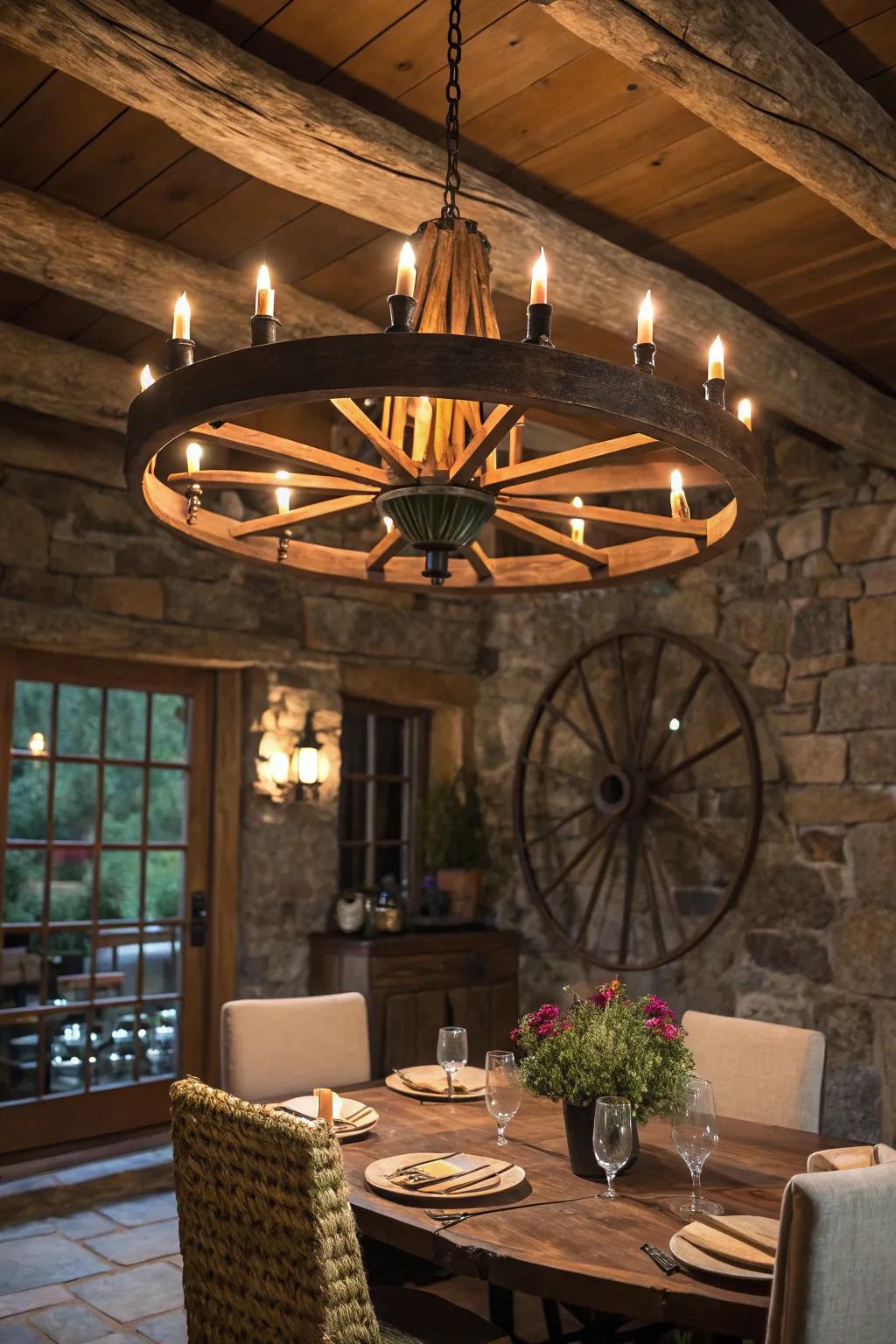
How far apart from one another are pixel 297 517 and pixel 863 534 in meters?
2.62

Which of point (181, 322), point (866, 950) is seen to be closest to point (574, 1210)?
point (181, 322)

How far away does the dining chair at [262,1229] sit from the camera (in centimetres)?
164

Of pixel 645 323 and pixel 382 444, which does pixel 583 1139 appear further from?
pixel 645 323

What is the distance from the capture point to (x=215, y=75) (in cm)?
229

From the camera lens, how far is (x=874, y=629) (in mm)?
4227

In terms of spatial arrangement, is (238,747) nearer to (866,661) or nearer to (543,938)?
(543,938)

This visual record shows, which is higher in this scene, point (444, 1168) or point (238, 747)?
point (238, 747)

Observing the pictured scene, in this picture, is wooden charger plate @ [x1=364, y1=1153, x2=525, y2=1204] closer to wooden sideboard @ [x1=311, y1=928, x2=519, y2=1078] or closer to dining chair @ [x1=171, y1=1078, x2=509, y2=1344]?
dining chair @ [x1=171, y1=1078, x2=509, y2=1344]

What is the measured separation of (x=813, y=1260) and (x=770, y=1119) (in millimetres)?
1400

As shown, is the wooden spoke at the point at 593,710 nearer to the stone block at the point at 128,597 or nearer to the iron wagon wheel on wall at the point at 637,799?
the iron wagon wheel on wall at the point at 637,799

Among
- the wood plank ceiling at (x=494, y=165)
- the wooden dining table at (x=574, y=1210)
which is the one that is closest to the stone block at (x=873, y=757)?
the wood plank ceiling at (x=494, y=165)

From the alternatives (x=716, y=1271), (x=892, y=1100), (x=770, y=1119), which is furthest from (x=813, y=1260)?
Result: (x=892, y=1100)

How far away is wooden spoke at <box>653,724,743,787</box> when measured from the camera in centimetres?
454

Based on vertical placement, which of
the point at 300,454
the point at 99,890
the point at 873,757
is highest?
the point at 300,454
